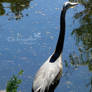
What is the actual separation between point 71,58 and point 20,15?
8.02 feet

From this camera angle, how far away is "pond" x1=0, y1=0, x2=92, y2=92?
4.71 metres

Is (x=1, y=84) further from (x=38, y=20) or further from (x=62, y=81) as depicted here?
(x=38, y=20)

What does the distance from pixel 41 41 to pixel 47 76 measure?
1.86 m

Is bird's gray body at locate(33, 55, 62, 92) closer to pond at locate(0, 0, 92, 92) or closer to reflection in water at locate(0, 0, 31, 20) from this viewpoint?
pond at locate(0, 0, 92, 92)

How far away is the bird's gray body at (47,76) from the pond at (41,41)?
34cm

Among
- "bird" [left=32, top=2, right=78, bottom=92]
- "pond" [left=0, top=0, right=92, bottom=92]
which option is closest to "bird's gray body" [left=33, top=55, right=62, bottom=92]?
"bird" [left=32, top=2, right=78, bottom=92]

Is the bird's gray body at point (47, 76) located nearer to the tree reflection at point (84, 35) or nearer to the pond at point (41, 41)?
the pond at point (41, 41)

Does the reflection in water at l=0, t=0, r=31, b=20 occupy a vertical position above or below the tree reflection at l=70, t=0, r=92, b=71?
above

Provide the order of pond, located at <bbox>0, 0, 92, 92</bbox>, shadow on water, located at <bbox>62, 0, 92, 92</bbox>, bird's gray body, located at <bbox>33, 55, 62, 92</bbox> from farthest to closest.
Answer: shadow on water, located at <bbox>62, 0, 92, 92</bbox>, pond, located at <bbox>0, 0, 92, 92</bbox>, bird's gray body, located at <bbox>33, 55, 62, 92</bbox>

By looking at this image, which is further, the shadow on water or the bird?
the shadow on water

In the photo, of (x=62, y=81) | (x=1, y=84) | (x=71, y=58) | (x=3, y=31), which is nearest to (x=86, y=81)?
(x=62, y=81)

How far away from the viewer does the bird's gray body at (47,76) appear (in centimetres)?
384

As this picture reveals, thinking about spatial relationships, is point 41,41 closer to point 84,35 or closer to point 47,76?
point 84,35

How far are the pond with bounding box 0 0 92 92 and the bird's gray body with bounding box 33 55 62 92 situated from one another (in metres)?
0.34
